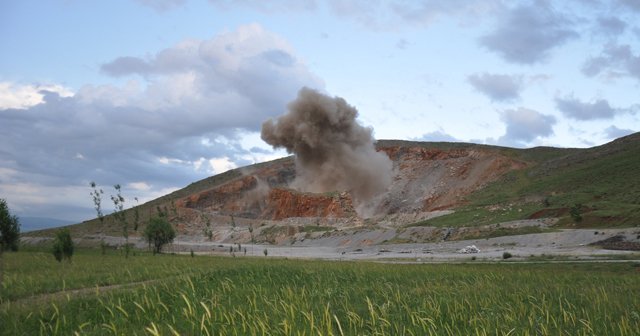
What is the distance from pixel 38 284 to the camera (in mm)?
16266

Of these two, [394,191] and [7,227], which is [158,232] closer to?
[7,227]

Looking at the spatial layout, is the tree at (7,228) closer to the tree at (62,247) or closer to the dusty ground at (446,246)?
the tree at (62,247)

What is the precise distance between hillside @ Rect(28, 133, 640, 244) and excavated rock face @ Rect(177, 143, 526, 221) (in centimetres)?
25

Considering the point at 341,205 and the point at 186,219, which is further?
the point at 186,219

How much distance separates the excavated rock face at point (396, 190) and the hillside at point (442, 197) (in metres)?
0.25

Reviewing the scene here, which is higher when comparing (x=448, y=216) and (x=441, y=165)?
(x=441, y=165)

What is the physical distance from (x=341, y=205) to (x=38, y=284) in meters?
89.5

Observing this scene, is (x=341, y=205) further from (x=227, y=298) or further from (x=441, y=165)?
(x=227, y=298)

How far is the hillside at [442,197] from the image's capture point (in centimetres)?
7481

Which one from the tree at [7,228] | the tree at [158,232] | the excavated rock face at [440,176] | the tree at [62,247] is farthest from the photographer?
the excavated rock face at [440,176]

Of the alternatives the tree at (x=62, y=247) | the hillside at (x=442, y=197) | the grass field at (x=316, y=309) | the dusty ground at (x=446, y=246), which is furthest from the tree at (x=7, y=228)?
the hillside at (x=442, y=197)

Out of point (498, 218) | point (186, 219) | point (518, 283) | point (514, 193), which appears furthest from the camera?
point (186, 219)

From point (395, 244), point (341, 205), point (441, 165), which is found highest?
point (441, 165)

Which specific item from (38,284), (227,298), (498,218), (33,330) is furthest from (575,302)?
(498,218)
